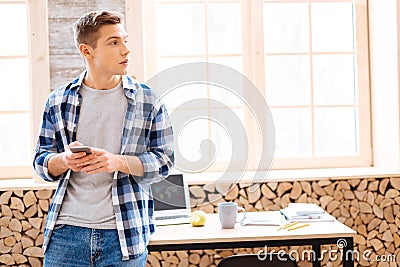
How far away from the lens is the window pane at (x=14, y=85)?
3.73 metres

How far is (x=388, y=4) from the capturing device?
3588 mm

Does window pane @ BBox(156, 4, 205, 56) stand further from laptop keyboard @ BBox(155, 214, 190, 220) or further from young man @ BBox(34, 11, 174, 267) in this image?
young man @ BBox(34, 11, 174, 267)

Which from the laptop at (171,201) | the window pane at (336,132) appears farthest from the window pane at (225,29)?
the laptop at (171,201)

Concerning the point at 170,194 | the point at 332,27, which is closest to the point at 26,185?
the point at 170,194

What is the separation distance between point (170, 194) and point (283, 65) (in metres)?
1.28

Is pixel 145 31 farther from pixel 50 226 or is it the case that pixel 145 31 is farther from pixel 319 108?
pixel 50 226

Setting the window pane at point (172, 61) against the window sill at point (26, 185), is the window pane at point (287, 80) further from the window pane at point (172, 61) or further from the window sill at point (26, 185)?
the window sill at point (26, 185)

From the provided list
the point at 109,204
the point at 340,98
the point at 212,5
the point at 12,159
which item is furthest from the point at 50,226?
the point at 340,98

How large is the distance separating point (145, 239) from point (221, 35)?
5.87ft

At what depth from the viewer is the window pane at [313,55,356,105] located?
154 inches

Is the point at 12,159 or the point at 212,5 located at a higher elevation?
the point at 212,5

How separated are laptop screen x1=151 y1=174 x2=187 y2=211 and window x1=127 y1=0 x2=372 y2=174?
2.03 ft

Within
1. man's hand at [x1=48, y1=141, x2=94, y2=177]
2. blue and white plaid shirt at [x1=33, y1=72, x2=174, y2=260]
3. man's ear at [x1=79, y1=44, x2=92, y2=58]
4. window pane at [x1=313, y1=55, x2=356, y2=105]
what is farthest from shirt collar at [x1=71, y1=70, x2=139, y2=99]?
window pane at [x1=313, y1=55, x2=356, y2=105]

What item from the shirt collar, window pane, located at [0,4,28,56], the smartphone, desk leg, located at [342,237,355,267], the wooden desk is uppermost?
window pane, located at [0,4,28,56]
